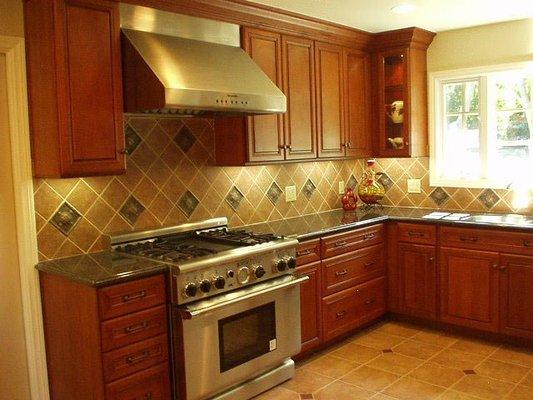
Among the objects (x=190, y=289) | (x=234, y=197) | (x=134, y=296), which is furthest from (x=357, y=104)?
(x=134, y=296)

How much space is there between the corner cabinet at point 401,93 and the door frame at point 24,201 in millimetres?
2845

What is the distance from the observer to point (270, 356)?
3246mm

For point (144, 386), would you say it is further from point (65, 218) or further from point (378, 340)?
point (378, 340)

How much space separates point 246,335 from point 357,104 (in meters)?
2.27

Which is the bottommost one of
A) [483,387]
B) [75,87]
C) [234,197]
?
[483,387]

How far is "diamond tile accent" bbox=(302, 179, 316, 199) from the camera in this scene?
4.46 meters

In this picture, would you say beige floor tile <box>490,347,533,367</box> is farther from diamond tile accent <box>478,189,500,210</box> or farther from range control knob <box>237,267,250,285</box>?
range control knob <box>237,267,250,285</box>

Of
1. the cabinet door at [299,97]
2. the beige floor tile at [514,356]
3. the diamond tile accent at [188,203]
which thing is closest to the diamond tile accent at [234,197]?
the diamond tile accent at [188,203]

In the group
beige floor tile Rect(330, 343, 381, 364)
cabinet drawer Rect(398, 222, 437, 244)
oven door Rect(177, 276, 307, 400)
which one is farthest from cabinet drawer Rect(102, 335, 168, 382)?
cabinet drawer Rect(398, 222, 437, 244)

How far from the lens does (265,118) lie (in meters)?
3.67

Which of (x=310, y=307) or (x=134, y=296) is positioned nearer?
(x=134, y=296)

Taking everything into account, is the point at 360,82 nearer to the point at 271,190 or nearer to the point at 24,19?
the point at 271,190

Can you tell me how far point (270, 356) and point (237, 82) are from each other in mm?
1611

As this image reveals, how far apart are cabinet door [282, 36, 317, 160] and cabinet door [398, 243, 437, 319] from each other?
109cm
